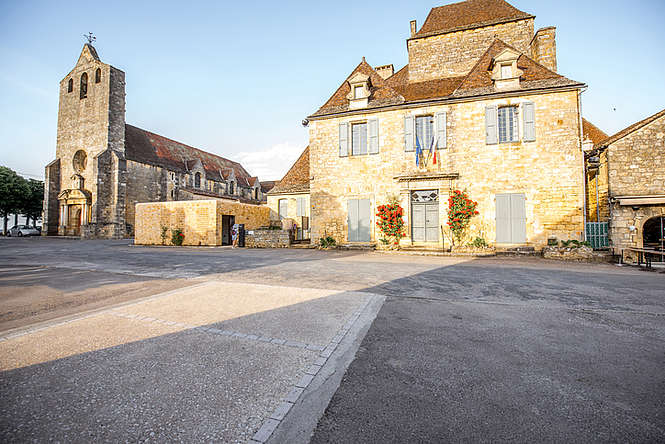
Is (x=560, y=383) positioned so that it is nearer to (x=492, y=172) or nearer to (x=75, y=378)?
(x=75, y=378)

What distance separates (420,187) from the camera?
13.5 metres

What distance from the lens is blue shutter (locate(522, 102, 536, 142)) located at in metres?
12.3

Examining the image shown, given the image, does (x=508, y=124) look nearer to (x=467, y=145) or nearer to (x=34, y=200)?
(x=467, y=145)

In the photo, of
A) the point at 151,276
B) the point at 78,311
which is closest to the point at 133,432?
the point at 78,311

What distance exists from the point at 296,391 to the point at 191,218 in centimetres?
1817

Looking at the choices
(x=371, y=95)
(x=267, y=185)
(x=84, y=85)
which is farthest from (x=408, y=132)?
(x=267, y=185)

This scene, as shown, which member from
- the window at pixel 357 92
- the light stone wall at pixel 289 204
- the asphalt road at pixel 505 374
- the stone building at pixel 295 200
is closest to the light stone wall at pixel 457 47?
the window at pixel 357 92

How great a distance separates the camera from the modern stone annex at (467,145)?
476 inches

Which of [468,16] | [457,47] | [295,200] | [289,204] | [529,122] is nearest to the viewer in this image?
[529,122]

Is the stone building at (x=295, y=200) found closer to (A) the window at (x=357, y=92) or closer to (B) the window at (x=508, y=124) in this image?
(A) the window at (x=357, y=92)

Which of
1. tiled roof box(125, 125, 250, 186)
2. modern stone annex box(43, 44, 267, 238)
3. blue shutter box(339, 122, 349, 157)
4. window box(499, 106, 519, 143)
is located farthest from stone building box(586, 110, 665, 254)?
tiled roof box(125, 125, 250, 186)

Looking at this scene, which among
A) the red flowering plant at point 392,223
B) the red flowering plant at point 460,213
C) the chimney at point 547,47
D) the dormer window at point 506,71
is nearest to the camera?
the dormer window at point 506,71

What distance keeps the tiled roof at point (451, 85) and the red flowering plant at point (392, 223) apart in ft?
17.4

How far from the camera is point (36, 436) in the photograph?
5.27 feet
